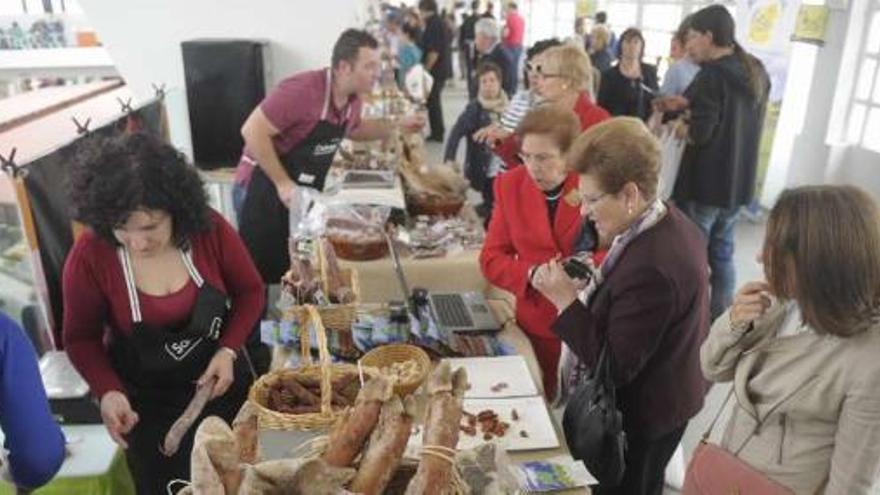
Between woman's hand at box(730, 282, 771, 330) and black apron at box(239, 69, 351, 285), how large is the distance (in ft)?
7.42

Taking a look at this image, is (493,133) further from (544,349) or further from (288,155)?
(544,349)

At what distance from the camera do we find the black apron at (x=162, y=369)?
1938 mm

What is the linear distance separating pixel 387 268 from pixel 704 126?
211cm

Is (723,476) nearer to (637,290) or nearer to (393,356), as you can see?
(637,290)

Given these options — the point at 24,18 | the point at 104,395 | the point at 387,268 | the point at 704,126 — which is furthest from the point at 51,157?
the point at 24,18

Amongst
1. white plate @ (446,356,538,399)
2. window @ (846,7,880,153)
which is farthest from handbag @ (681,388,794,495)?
window @ (846,7,880,153)

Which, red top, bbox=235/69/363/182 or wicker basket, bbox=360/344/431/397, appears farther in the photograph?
red top, bbox=235/69/363/182

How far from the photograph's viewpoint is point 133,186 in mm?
1804

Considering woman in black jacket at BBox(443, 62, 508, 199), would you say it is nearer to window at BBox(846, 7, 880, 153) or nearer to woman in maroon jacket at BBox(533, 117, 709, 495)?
window at BBox(846, 7, 880, 153)

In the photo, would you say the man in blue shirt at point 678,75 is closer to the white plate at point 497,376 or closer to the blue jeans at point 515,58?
the white plate at point 497,376

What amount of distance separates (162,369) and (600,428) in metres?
1.26

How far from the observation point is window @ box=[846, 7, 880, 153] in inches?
193

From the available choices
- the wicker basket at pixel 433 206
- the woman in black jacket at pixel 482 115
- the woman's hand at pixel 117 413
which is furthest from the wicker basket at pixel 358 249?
the woman in black jacket at pixel 482 115

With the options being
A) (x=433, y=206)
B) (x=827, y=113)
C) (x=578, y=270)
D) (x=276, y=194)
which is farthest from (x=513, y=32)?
(x=578, y=270)
